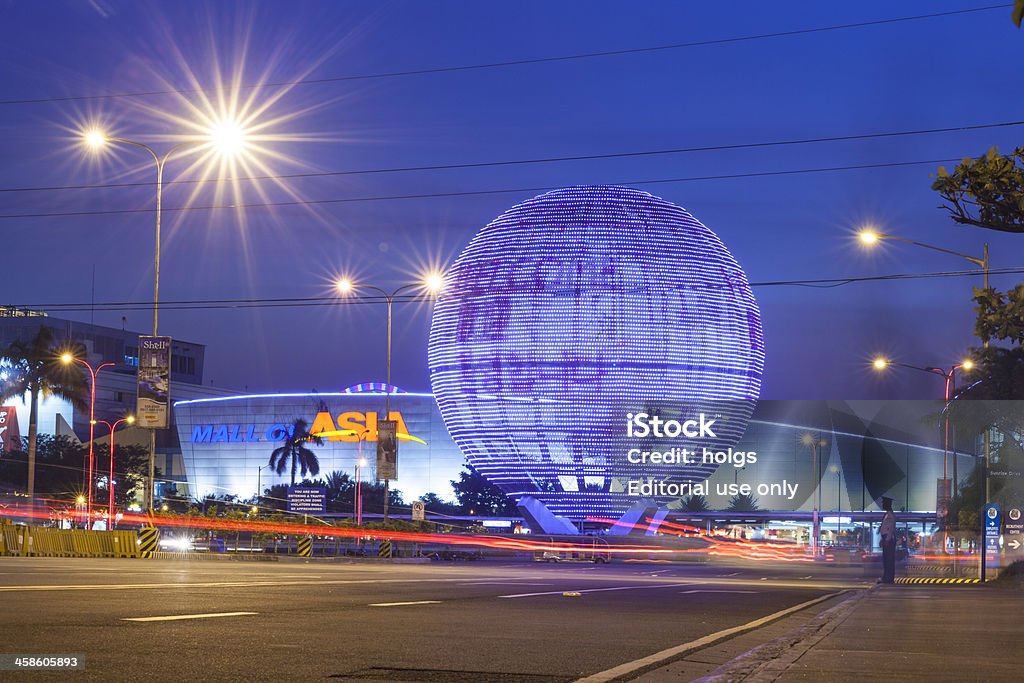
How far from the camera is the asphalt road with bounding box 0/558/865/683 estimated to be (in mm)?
7410

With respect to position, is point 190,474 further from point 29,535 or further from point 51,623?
point 51,623

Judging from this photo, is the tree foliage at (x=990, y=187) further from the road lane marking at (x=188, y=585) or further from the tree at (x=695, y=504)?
the tree at (x=695, y=504)

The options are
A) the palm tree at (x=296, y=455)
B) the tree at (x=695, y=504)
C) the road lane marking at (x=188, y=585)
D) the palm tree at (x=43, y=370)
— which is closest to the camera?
the road lane marking at (x=188, y=585)

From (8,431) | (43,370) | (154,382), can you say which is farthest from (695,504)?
(154,382)

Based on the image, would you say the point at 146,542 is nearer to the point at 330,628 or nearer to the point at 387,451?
the point at 387,451

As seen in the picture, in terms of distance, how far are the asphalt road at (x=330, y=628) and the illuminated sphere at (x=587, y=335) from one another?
232 feet

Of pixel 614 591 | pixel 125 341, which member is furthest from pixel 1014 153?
pixel 125 341

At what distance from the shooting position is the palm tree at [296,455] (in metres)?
126

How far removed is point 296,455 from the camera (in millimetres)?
126938

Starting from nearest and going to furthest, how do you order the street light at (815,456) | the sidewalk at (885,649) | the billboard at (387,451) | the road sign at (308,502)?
the sidewalk at (885,649) → the billboard at (387,451) → the road sign at (308,502) → the street light at (815,456)

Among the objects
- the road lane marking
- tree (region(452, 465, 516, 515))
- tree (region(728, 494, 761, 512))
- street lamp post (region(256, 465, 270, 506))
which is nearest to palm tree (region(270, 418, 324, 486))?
street lamp post (region(256, 465, 270, 506))

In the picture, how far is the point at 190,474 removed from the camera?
13400cm

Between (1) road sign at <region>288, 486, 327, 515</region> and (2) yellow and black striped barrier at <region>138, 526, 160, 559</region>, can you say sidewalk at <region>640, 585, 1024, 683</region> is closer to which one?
(2) yellow and black striped barrier at <region>138, 526, 160, 559</region>

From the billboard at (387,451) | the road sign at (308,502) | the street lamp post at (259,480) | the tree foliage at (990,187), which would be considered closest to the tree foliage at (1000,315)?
the tree foliage at (990,187)
